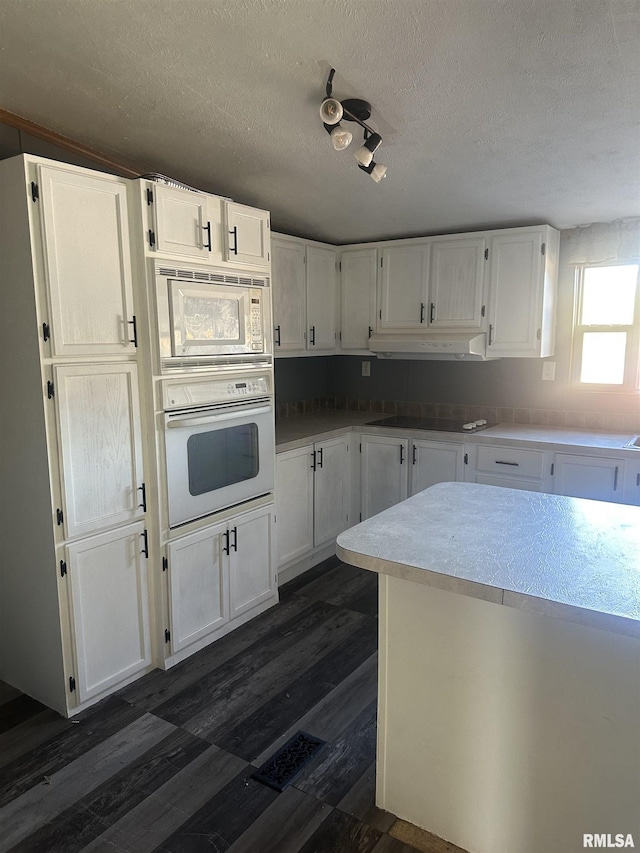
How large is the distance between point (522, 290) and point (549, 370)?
642 millimetres

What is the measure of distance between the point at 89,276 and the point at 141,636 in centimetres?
157

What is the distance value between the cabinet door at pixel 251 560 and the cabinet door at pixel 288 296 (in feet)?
3.84

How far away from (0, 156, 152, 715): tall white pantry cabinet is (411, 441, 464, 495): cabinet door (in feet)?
6.39

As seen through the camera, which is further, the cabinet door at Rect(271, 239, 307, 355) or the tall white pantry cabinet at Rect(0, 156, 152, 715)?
the cabinet door at Rect(271, 239, 307, 355)

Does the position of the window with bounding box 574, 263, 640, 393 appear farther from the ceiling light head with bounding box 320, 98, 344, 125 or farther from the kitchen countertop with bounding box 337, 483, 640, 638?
the ceiling light head with bounding box 320, 98, 344, 125

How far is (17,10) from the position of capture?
149cm

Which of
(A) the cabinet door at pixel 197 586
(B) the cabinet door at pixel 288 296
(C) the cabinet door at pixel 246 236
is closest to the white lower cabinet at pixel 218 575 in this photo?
(A) the cabinet door at pixel 197 586

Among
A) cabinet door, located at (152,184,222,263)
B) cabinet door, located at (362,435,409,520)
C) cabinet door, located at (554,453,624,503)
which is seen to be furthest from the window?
cabinet door, located at (152,184,222,263)

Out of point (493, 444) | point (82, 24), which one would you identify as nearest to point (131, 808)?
point (82, 24)

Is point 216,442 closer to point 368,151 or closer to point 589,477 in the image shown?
point 368,151

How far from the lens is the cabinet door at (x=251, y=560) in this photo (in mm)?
2852

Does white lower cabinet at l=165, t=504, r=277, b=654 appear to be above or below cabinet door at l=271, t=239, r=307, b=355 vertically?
below

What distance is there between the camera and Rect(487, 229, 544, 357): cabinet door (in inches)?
135

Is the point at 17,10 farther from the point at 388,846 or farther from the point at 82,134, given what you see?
the point at 388,846
